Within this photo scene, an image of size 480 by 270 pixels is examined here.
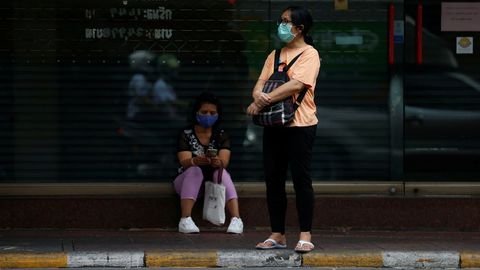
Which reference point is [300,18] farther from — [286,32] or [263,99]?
[263,99]

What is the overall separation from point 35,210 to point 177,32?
218cm

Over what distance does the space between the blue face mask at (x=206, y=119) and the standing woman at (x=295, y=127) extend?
4.12 feet

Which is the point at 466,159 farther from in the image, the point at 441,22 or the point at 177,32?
the point at 177,32

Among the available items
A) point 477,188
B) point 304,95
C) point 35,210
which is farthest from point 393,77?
point 35,210

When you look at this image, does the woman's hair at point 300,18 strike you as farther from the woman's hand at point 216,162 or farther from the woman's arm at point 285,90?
the woman's hand at point 216,162

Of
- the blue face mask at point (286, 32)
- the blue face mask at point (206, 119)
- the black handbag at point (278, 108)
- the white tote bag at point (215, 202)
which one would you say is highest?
the blue face mask at point (286, 32)

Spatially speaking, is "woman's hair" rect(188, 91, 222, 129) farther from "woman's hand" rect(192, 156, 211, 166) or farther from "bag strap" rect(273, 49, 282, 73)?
"bag strap" rect(273, 49, 282, 73)

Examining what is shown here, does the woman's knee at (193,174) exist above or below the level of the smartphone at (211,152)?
below

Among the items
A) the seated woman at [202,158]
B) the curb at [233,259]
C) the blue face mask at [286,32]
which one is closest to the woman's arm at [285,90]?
the blue face mask at [286,32]

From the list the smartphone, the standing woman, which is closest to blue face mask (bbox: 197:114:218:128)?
the smartphone

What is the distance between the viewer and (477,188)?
32.4ft

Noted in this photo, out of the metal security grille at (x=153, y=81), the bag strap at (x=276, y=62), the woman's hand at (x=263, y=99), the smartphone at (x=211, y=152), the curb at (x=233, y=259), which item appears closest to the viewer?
the woman's hand at (x=263, y=99)

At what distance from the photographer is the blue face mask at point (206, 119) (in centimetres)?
935

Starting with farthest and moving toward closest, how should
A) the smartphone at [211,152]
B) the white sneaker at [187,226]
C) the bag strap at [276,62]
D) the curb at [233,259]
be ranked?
the white sneaker at [187,226] < the smartphone at [211,152] < the bag strap at [276,62] < the curb at [233,259]
